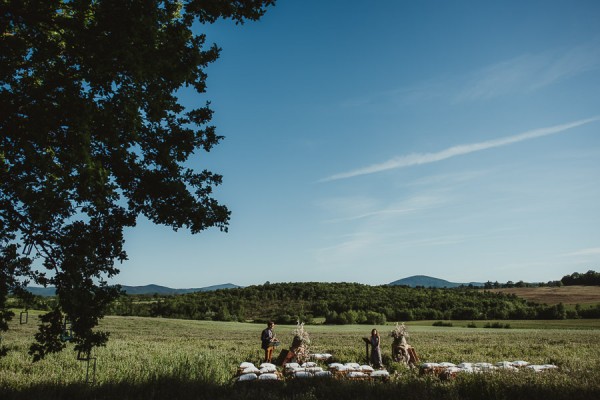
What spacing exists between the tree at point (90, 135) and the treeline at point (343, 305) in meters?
71.3

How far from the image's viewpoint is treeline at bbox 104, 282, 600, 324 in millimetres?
82613

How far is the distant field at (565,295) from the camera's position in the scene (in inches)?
3246

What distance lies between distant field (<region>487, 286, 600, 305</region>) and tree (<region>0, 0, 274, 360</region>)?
3659 inches

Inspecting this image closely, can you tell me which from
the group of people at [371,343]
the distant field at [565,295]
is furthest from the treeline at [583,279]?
the group of people at [371,343]

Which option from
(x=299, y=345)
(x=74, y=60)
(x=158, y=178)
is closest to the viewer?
(x=74, y=60)

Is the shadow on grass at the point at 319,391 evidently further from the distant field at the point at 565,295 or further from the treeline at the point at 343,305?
the distant field at the point at 565,295

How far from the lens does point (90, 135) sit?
720cm

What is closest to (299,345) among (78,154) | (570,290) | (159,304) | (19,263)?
(19,263)

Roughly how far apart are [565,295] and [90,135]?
106018 millimetres

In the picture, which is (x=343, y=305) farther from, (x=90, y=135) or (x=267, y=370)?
(x=90, y=135)

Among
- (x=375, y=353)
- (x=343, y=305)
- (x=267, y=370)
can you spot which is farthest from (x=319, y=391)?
(x=343, y=305)

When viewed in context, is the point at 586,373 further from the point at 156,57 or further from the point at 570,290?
the point at 570,290

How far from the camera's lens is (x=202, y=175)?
9.24m

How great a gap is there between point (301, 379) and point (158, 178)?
634 centimetres
